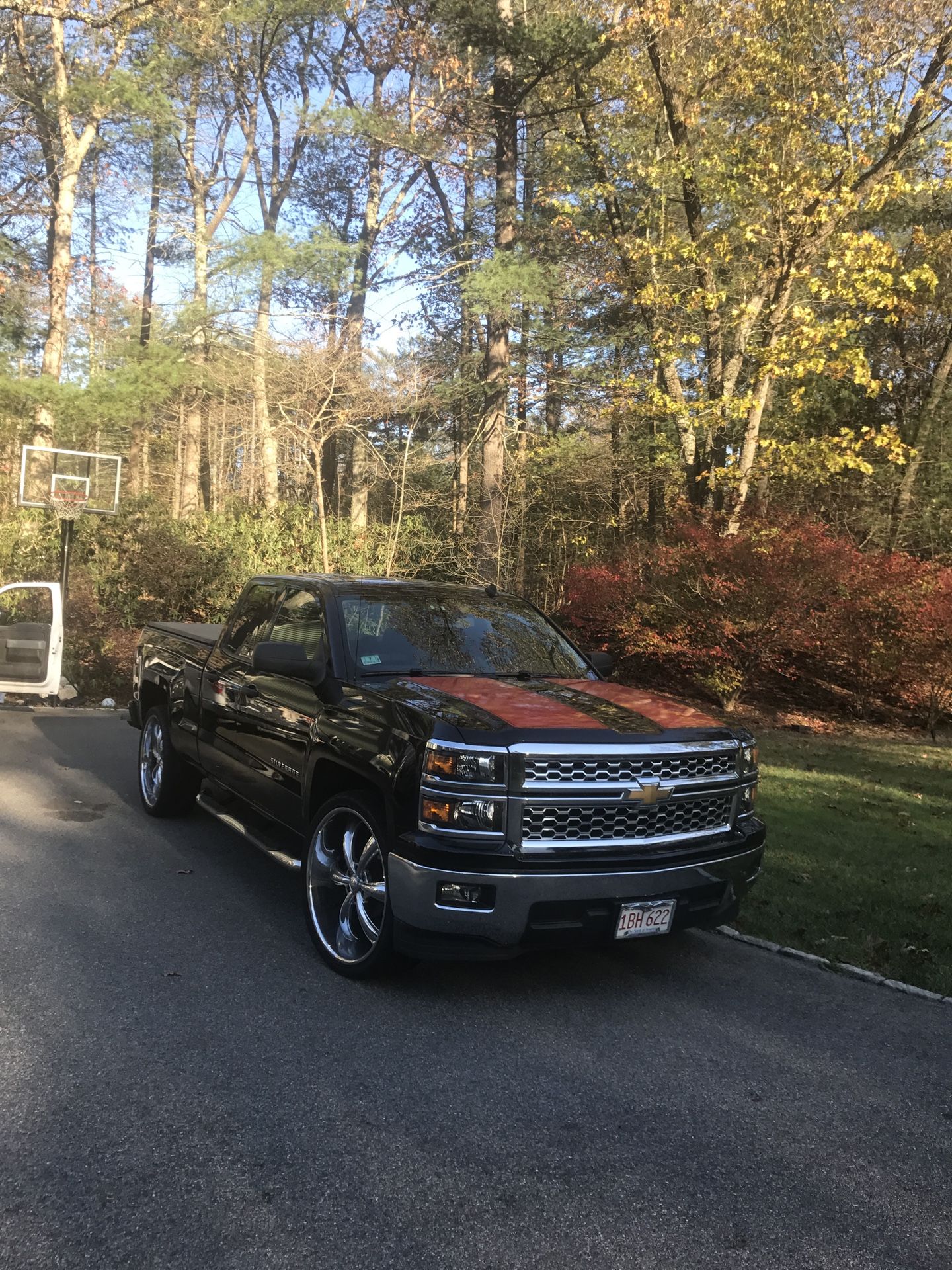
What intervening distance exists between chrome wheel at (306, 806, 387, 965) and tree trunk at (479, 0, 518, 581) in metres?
13.8

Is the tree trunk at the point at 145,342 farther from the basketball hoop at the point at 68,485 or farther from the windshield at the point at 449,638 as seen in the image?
the windshield at the point at 449,638

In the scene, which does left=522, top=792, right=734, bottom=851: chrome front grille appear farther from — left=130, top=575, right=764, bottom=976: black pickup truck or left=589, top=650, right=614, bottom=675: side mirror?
left=589, top=650, right=614, bottom=675: side mirror

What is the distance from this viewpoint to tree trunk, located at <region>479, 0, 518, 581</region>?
18.3 metres

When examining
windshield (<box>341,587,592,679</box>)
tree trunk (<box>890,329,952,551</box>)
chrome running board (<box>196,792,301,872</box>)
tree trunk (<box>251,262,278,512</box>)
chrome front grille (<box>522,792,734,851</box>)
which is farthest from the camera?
tree trunk (<box>890,329,952,551</box>)

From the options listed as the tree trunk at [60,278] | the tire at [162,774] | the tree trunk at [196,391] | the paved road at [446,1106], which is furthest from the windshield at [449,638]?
the tree trunk at [60,278]

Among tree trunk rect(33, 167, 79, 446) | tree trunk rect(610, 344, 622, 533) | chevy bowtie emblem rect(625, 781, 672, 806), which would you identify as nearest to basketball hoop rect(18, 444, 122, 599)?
tree trunk rect(33, 167, 79, 446)

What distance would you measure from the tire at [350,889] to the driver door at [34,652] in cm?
531

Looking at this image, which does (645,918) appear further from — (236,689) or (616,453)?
(616,453)

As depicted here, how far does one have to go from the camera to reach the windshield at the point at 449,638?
500 cm

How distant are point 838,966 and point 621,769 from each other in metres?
1.90

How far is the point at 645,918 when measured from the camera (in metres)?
3.98

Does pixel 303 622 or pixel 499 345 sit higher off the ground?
pixel 499 345

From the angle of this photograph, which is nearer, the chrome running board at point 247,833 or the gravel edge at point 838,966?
the gravel edge at point 838,966

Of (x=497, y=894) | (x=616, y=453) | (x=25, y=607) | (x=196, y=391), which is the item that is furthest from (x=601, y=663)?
(x=196, y=391)
